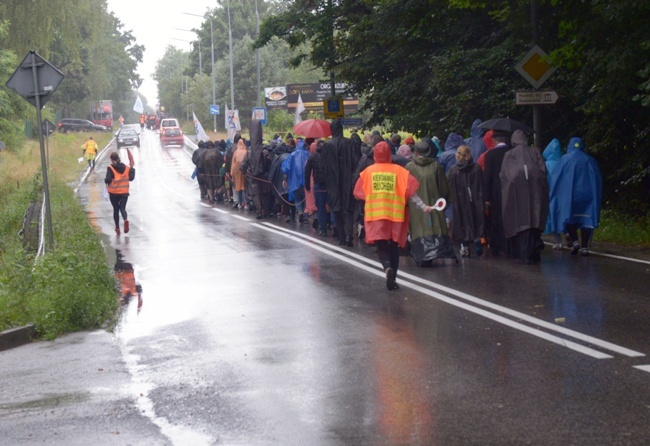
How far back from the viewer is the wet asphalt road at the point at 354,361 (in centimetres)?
672

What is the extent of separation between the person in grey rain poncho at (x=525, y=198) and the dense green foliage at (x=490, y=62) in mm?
1740

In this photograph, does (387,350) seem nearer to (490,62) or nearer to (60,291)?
(60,291)

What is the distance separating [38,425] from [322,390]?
1.95m

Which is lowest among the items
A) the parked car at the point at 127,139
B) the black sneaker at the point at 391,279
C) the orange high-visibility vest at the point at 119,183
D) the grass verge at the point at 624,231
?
the parked car at the point at 127,139

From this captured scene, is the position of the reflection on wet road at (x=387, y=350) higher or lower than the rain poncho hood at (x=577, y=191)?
lower

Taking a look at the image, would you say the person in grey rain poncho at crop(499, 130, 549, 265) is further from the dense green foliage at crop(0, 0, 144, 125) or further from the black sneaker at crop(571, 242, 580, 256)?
the dense green foliage at crop(0, 0, 144, 125)

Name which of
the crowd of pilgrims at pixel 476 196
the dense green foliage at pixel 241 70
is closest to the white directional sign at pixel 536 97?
the crowd of pilgrims at pixel 476 196

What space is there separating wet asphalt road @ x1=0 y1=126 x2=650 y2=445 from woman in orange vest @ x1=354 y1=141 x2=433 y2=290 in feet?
1.85

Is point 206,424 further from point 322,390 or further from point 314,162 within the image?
point 314,162

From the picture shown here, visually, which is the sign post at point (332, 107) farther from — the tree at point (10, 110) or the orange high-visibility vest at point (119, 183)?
the tree at point (10, 110)

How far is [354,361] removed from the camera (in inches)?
342

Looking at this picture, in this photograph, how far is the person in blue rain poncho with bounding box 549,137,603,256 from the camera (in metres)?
15.2

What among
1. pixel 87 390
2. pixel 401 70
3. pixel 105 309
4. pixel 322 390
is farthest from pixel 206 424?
pixel 401 70

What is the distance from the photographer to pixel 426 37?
1089 inches
